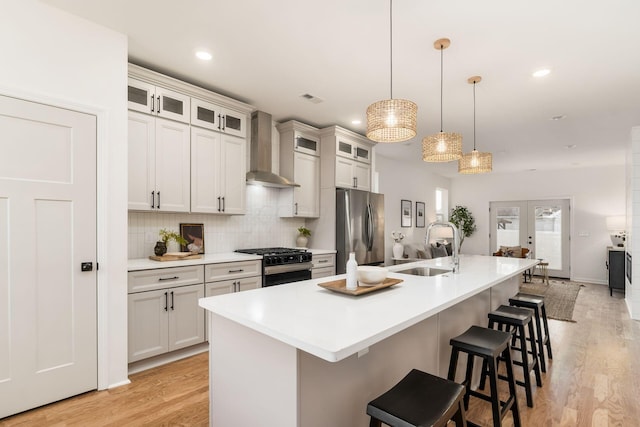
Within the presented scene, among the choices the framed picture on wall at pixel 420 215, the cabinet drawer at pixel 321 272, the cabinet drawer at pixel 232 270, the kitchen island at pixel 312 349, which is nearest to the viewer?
the kitchen island at pixel 312 349

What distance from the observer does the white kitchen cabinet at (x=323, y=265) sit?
423 cm

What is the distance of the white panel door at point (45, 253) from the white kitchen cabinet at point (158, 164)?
539 mm

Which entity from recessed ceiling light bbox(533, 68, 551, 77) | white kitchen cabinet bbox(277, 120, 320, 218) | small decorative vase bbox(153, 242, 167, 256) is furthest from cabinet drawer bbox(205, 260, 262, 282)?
recessed ceiling light bbox(533, 68, 551, 77)

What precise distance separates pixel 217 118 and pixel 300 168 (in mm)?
1330

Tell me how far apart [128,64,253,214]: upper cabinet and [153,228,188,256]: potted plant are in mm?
290

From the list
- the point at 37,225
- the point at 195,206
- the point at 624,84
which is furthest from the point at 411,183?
the point at 37,225

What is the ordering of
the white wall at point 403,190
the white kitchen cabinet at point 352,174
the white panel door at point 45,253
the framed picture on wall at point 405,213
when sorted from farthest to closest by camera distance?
the framed picture on wall at point 405,213, the white wall at point 403,190, the white kitchen cabinet at point 352,174, the white panel door at point 45,253

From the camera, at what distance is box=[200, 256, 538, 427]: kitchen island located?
1.29 metres

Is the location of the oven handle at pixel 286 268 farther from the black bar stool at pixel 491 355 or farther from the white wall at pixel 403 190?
the white wall at pixel 403 190

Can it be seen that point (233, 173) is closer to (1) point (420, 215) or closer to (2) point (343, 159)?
(2) point (343, 159)

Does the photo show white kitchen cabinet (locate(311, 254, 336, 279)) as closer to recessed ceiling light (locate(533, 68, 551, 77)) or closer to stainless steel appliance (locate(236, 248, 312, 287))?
stainless steel appliance (locate(236, 248, 312, 287))

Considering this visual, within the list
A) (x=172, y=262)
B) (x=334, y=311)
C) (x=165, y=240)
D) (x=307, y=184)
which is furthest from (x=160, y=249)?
(x=334, y=311)

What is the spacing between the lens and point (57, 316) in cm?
227

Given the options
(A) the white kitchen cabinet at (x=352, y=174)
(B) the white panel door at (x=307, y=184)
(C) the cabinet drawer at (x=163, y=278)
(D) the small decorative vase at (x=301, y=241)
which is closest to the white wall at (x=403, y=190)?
(A) the white kitchen cabinet at (x=352, y=174)
